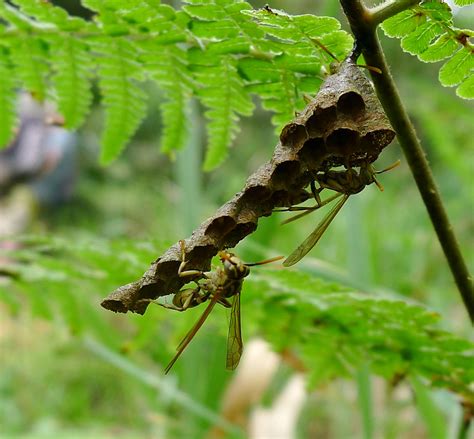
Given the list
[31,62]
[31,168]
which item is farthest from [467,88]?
[31,168]

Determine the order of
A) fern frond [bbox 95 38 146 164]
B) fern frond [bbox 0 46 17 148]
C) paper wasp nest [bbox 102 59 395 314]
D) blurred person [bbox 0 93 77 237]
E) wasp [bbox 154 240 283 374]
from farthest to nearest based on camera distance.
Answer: blurred person [bbox 0 93 77 237], fern frond [bbox 0 46 17 148], fern frond [bbox 95 38 146 164], wasp [bbox 154 240 283 374], paper wasp nest [bbox 102 59 395 314]

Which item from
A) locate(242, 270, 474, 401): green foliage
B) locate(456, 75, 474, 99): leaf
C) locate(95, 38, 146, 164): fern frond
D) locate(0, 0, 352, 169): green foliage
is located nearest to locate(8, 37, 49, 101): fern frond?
locate(0, 0, 352, 169): green foliage

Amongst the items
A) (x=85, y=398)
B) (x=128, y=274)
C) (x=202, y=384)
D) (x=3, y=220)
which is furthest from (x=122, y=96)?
(x=3, y=220)

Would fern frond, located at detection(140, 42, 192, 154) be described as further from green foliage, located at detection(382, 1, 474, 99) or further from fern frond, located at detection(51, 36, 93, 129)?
green foliage, located at detection(382, 1, 474, 99)

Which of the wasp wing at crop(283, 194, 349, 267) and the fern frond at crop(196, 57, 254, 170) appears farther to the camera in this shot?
the fern frond at crop(196, 57, 254, 170)

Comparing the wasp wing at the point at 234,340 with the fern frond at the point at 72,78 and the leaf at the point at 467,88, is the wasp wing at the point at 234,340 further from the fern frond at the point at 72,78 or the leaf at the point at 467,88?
the fern frond at the point at 72,78

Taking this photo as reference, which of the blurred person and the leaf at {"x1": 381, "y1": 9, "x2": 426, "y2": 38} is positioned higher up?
the leaf at {"x1": 381, "y1": 9, "x2": 426, "y2": 38}

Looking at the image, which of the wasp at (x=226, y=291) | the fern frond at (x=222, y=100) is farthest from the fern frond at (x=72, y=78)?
the wasp at (x=226, y=291)

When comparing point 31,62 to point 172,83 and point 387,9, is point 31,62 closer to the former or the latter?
point 172,83
